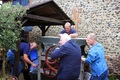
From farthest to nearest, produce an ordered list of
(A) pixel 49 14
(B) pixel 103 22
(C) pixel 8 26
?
(B) pixel 103 22
(A) pixel 49 14
(C) pixel 8 26

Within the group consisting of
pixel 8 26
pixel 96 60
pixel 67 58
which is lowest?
pixel 96 60

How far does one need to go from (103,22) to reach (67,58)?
6497mm

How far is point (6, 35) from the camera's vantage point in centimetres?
608

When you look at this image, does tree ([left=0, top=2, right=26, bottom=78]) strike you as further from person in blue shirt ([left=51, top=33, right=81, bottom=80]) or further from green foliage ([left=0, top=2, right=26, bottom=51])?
person in blue shirt ([left=51, top=33, right=81, bottom=80])

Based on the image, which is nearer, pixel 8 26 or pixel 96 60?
pixel 96 60

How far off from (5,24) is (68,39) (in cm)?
169

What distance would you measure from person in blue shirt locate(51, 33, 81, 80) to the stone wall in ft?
18.7

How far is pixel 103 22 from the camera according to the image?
11.5 meters

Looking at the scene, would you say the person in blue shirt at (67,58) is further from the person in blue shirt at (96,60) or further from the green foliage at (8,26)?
the green foliage at (8,26)

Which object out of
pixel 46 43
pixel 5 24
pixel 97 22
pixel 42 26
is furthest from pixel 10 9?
pixel 97 22

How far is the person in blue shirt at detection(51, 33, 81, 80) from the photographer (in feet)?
17.6

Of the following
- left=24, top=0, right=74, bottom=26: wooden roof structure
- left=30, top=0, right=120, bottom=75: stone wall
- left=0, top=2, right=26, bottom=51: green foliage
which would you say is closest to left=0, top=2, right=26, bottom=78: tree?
left=0, top=2, right=26, bottom=51: green foliage

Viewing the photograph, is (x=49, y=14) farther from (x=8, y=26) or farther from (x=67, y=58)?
(x=67, y=58)

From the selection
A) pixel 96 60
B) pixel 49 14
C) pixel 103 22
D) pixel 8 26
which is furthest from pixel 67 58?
pixel 103 22
